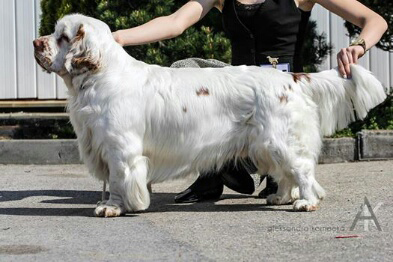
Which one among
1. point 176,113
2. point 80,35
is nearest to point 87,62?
point 80,35

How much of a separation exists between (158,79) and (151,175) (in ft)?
2.11

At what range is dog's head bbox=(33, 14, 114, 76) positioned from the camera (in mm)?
5789

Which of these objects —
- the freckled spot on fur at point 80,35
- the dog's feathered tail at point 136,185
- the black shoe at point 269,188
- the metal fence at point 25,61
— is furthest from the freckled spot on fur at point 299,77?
the metal fence at point 25,61

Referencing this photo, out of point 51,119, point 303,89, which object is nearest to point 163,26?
point 303,89

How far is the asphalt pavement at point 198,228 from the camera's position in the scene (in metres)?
4.60

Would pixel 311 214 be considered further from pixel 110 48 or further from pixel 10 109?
pixel 10 109

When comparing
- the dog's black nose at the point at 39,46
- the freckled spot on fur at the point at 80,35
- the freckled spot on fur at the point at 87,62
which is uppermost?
the freckled spot on fur at the point at 80,35

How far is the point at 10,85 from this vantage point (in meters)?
11.4

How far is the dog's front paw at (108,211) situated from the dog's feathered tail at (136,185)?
73 millimetres

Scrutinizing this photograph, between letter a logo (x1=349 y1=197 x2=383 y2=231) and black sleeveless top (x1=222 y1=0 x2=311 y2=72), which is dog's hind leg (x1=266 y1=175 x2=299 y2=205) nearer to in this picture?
letter a logo (x1=349 y1=197 x2=383 y2=231)

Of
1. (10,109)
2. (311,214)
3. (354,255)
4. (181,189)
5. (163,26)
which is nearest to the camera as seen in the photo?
(354,255)

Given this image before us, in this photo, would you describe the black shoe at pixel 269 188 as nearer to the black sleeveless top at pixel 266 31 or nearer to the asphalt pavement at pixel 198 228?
the asphalt pavement at pixel 198 228

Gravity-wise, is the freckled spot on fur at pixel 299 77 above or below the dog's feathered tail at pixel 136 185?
above

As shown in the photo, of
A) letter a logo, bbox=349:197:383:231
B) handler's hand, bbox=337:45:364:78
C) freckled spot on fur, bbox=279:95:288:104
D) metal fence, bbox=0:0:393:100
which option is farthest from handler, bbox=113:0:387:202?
metal fence, bbox=0:0:393:100
